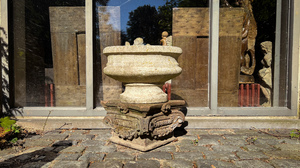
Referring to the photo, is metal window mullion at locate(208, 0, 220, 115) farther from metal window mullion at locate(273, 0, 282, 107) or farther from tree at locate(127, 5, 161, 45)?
metal window mullion at locate(273, 0, 282, 107)

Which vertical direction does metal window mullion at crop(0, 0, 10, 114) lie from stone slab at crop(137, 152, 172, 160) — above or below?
above

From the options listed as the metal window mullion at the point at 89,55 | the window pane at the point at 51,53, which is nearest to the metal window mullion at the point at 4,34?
the window pane at the point at 51,53

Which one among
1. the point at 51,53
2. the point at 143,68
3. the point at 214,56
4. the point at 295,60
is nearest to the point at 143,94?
the point at 143,68

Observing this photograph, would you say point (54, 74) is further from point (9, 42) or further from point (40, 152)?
point (40, 152)

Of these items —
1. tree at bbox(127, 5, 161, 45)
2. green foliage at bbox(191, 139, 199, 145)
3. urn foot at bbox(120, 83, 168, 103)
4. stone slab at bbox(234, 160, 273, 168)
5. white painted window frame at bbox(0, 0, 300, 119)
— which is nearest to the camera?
stone slab at bbox(234, 160, 273, 168)

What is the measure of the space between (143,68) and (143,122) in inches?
26.1

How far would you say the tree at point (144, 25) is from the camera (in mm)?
4324

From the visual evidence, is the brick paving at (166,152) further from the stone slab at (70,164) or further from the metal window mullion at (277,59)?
the metal window mullion at (277,59)

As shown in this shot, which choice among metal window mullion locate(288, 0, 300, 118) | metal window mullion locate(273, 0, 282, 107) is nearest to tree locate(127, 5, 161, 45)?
metal window mullion locate(273, 0, 282, 107)

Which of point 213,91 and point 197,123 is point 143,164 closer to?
point 197,123

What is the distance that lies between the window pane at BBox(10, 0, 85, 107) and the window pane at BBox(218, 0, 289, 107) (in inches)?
104

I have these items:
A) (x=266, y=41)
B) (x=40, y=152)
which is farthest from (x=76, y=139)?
(x=266, y=41)

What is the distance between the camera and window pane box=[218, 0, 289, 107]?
169 inches

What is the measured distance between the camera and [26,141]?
3248mm
